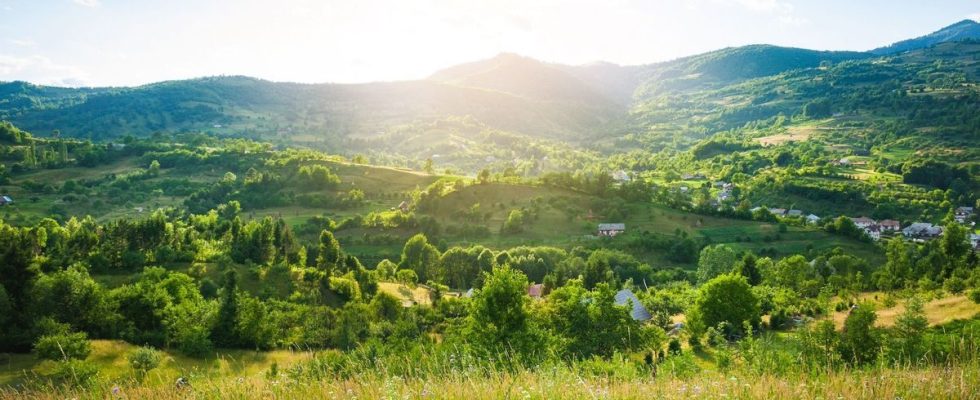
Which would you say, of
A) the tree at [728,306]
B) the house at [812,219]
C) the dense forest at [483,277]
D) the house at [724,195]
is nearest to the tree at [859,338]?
the dense forest at [483,277]

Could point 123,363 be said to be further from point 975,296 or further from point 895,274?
point 895,274

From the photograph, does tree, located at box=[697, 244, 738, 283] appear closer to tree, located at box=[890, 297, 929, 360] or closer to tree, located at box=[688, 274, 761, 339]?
tree, located at box=[688, 274, 761, 339]

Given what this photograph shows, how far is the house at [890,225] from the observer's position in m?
101

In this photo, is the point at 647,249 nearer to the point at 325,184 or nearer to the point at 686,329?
the point at 686,329

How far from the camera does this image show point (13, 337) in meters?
30.8

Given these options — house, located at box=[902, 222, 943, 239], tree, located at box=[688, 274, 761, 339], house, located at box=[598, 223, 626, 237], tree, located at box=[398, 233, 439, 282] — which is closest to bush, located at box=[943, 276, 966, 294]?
tree, located at box=[688, 274, 761, 339]

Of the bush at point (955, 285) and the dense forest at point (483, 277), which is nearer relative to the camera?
the dense forest at point (483, 277)

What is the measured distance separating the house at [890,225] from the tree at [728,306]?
3082 inches

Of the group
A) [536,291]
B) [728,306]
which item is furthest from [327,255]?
[728,306]

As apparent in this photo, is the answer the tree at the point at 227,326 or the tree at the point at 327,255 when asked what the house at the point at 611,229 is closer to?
the tree at the point at 327,255

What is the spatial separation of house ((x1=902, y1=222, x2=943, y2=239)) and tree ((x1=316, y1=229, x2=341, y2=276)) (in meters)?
100

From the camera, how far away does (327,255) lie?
61.2m

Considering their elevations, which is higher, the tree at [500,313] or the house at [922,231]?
the tree at [500,313]

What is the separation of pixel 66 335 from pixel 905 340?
41.4 meters
